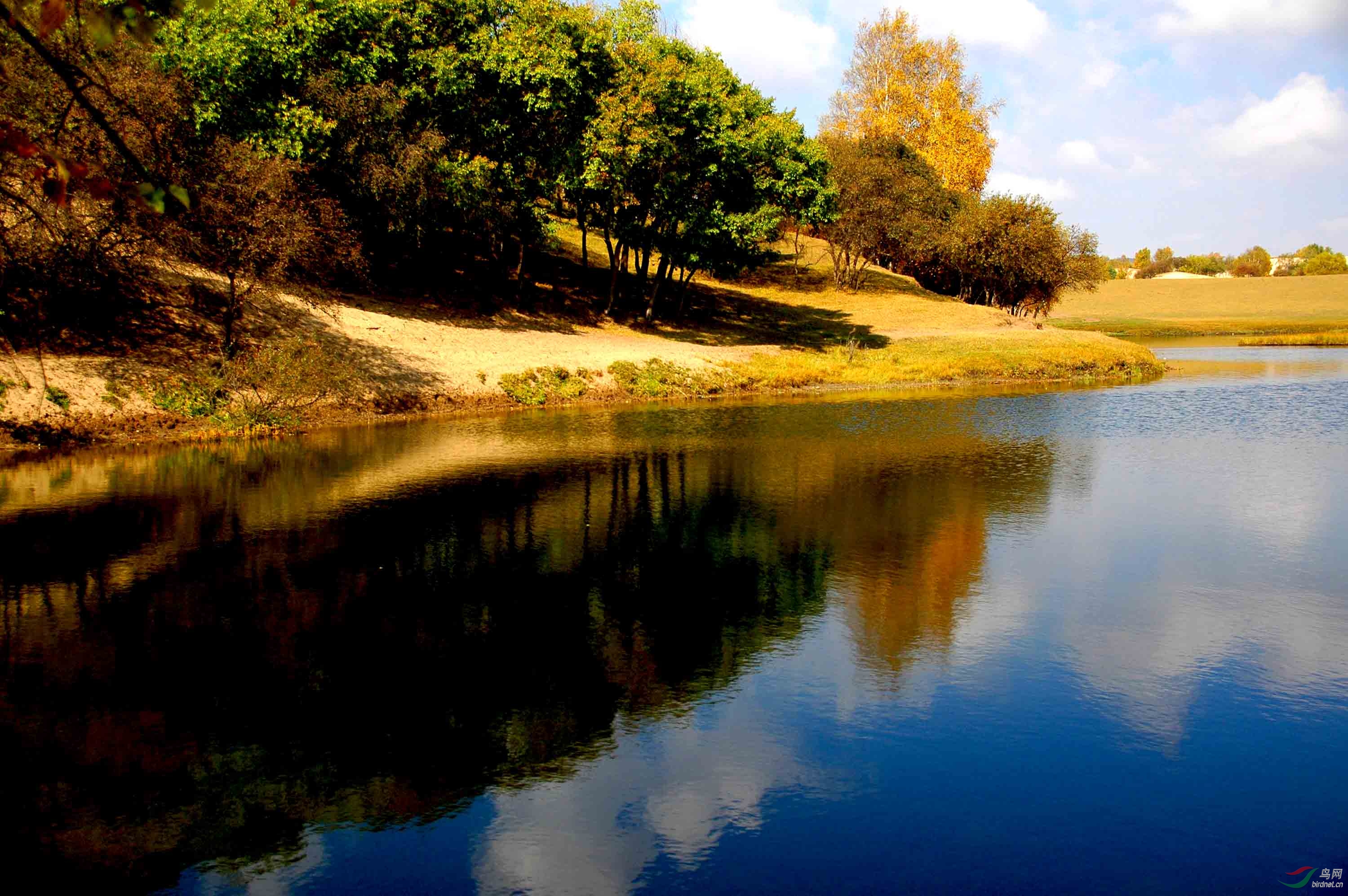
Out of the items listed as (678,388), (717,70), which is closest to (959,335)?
(717,70)

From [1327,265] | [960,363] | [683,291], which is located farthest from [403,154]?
[1327,265]

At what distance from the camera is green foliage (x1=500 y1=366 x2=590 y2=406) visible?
34.8 meters

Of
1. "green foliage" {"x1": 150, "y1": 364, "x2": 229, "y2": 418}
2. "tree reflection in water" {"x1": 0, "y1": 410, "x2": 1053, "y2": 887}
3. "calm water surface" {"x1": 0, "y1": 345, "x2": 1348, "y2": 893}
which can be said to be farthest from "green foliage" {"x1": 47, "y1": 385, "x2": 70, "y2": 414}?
"calm water surface" {"x1": 0, "y1": 345, "x2": 1348, "y2": 893}

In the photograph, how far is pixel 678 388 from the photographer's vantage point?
37.7 metres

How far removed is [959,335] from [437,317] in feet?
96.9

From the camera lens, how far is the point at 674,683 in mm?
10500

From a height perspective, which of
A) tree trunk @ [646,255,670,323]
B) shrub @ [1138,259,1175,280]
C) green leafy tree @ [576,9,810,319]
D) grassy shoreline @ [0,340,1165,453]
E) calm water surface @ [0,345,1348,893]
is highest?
shrub @ [1138,259,1175,280]

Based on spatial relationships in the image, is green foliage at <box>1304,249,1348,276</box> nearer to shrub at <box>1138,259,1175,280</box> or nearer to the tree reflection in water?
shrub at <box>1138,259,1175,280</box>

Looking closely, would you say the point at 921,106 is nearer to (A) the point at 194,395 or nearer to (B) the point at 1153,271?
(A) the point at 194,395

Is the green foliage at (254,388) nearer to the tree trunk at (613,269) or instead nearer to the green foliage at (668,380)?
the green foliage at (668,380)

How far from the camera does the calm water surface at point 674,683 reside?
24.6ft

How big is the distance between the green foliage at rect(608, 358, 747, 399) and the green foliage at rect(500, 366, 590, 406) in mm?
1416

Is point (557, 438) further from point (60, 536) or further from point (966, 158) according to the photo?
point (966, 158)

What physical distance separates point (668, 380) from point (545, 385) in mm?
4875
